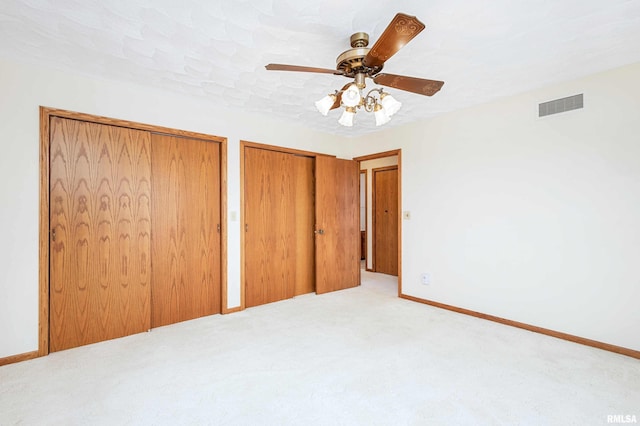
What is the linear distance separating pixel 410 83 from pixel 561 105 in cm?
189

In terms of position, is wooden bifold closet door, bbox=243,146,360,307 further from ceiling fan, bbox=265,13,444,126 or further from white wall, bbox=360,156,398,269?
ceiling fan, bbox=265,13,444,126

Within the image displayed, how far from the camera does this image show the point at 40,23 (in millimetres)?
1868

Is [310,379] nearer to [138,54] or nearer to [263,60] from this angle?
[263,60]

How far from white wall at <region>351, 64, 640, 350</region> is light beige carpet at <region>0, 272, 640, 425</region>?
40cm

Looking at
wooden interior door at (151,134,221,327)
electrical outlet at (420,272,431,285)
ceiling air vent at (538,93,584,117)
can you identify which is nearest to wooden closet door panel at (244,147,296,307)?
wooden interior door at (151,134,221,327)

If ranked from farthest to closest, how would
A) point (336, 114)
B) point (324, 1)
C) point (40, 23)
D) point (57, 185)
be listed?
point (336, 114), point (57, 185), point (40, 23), point (324, 1)

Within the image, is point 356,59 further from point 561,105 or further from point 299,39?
point 561,105

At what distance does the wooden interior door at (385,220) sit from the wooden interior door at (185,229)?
130 inches

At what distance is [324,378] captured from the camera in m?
2.07

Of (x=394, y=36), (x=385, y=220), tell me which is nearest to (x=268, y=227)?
(x=385, y=220)

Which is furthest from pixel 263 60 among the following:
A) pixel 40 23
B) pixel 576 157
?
pixel 576 157

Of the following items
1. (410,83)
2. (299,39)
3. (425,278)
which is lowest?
(425,278)

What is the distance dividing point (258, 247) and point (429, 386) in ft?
7.99

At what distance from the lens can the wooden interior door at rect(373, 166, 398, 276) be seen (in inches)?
217
